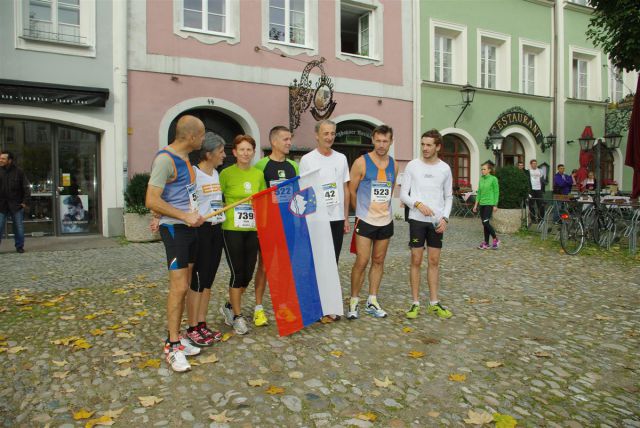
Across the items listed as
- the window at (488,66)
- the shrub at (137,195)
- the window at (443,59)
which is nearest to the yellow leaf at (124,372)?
the shrub at (137,195)

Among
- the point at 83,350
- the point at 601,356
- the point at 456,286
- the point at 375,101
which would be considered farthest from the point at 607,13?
the point at 83,350

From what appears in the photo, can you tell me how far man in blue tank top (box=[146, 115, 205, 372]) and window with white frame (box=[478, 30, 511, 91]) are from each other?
1577 centimetres

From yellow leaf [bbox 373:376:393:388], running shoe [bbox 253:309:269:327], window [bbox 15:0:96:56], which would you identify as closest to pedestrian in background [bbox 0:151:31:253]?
window [bbox 15:0:96:56]

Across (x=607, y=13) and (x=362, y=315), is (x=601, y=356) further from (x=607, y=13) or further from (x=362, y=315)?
(x=607, y=13)

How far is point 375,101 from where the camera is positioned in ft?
49.5

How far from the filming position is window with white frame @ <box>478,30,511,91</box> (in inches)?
695

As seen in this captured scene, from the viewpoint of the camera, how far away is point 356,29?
52.2 ft

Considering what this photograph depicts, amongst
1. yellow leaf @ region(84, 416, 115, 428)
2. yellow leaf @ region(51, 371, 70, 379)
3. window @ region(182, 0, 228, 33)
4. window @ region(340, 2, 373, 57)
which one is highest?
window @ region(340, 2, 373, 57)

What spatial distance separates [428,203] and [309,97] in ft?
27.7

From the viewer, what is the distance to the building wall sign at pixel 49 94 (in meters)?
10.0

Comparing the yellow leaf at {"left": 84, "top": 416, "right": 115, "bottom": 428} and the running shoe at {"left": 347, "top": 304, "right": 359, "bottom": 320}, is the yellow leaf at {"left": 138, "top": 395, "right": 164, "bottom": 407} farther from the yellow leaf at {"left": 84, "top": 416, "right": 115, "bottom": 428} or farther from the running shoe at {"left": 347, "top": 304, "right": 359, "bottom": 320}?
the running shoe at {"left": 347, "top": 304, "right": 359, "bottom": 320}

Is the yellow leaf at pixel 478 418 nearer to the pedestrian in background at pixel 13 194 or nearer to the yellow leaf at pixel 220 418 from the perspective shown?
the yellow leaf at pixel 220 418

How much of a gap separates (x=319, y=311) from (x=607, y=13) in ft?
33.2

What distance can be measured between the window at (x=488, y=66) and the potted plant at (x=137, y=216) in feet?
40.7
